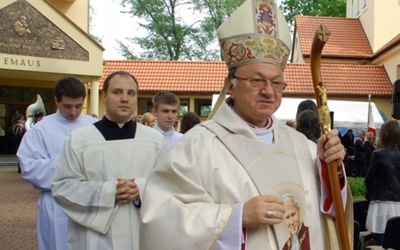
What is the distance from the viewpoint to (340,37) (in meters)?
30.7

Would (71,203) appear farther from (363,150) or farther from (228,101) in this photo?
(363,150)

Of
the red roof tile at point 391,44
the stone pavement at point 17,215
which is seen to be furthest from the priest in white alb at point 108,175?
the red roof tile at point 391,44

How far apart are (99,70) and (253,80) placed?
66.9 feet

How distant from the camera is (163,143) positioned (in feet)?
13.0

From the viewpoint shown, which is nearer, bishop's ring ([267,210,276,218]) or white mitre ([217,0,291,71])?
bishop's ring ([267,210,276,218])

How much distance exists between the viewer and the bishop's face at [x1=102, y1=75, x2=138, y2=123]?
379cm

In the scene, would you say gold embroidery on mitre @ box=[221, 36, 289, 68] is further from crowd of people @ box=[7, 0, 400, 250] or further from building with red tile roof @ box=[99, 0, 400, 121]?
building with red tile roof @ box=[99, 0, 400, 121]

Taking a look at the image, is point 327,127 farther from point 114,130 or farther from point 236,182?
point 114,130

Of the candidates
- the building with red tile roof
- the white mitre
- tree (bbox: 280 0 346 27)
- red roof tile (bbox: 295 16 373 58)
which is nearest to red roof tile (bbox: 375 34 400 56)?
the building with red tile roof

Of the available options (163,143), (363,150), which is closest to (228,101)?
(163,143)

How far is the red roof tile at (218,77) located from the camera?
957 inches

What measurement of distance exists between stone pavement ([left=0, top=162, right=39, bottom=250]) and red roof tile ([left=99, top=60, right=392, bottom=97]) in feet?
32.5

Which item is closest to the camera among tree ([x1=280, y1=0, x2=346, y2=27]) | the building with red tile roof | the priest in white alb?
the priest in white alb

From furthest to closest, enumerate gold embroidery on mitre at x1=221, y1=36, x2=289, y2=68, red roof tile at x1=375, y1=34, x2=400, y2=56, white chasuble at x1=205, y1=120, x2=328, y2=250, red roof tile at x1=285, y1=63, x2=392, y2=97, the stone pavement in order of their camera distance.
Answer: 1. red roof tile at x1=285, y1=63, x2=392, y2=97
2. red roof tile at x1=375, y1=34, x2=400, y2=56
3. the stone pavement
4. gold embroidery on mitre at x1=221, y1=36, x2=289, y2=68
5. white chasuble at x1=205, y1=120, x2=328, y2=250
